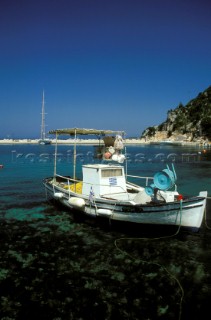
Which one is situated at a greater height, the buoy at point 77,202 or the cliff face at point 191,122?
the cliff face at point 191,122

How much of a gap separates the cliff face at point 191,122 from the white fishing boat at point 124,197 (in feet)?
454

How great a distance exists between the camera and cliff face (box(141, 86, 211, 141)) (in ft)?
492

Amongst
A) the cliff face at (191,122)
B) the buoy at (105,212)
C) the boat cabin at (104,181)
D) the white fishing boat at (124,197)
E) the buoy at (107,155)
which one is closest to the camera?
the white fishing boat at (124,197)

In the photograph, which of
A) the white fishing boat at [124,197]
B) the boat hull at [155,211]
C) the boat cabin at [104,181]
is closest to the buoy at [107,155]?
the white fishing boat at [124,197]

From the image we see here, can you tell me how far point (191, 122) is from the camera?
546ft

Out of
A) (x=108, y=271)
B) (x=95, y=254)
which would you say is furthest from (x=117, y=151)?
(x=108, y=271)

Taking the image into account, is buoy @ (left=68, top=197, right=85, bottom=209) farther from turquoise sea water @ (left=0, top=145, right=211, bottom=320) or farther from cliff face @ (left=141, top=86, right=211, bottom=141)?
cliff face @ (left=141, top=86, right=211, bottom=141)

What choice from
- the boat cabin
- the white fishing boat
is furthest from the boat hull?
the boat cabin

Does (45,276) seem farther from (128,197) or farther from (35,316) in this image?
(128,197)

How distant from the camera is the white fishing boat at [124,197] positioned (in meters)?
13.1

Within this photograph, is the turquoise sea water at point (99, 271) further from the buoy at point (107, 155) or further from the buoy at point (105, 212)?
the buoy at point (107, 155)

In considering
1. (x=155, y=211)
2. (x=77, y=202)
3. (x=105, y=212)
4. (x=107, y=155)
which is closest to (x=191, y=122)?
(x=107, y=155)

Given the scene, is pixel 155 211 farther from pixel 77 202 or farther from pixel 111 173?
pixel 77 202

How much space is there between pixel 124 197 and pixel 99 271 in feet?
23.5
